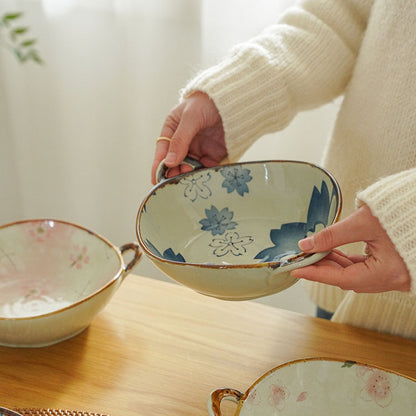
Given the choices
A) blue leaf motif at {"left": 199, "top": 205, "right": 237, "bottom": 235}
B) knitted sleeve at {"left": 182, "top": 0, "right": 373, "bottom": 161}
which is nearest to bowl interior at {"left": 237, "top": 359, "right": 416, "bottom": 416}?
blue leaf motif at {"left": 199, "top": 205, "right": 237, "bottom": 235}

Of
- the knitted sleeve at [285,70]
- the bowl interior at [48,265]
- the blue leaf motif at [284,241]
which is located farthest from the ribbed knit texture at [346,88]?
the bowl interior at [48,265]

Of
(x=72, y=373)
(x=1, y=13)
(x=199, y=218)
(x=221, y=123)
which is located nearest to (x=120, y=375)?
(x=72, y=373)

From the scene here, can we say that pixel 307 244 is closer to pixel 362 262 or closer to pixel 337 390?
pixel 362 262

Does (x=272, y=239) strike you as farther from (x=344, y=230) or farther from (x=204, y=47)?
(x=204, y=47)

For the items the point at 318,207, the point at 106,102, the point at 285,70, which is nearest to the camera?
the point at 318,207

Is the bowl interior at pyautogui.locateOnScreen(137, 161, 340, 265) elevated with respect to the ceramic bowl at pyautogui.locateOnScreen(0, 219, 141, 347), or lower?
elevated

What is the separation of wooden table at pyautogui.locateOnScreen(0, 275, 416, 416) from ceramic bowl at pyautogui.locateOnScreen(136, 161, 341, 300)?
0.11m

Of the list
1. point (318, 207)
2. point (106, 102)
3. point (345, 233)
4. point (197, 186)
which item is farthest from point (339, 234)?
point (106, 102)

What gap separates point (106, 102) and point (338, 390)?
1.06m

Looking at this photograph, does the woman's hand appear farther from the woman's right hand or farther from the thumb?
the woman's right hand

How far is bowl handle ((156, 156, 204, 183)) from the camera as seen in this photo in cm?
70

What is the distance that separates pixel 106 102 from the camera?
55.5 inches

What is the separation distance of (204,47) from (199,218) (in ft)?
2.20

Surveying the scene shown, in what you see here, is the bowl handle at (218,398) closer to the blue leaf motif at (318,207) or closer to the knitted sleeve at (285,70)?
the blue leaf motif at (318,207)
